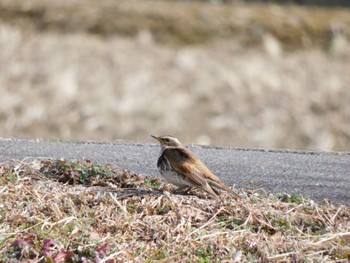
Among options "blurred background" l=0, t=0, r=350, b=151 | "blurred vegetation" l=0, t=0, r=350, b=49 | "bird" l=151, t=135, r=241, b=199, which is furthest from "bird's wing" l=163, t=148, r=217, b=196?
"blurred vegetation" l=0, t=0, r=350, b=49

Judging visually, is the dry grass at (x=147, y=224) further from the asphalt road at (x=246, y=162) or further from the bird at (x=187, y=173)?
the asphalt road at (x=246, y=162)

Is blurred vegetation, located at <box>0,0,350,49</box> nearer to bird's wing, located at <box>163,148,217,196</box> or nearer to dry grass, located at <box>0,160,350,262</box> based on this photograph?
bird's wing, located at <box>163,148,217,196</box>

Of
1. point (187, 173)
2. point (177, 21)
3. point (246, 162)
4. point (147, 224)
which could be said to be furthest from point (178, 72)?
point (147, 224)

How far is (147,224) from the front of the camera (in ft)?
31.9

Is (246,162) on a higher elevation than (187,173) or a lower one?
lower

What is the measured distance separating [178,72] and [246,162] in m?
9.99

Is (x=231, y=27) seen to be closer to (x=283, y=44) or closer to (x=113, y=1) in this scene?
(x=283, y=44)

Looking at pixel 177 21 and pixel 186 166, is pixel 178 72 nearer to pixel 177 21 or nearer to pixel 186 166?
pixel 177 21

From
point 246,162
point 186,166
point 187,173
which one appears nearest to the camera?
point 187,173

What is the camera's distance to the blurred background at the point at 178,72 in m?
20.7

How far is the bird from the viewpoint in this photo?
34.4ft

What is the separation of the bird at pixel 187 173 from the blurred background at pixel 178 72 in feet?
25.3

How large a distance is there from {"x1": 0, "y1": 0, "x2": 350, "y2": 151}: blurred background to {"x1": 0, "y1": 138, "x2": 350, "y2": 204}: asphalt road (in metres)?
4.11

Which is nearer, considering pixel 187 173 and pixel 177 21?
pixel 187 173
